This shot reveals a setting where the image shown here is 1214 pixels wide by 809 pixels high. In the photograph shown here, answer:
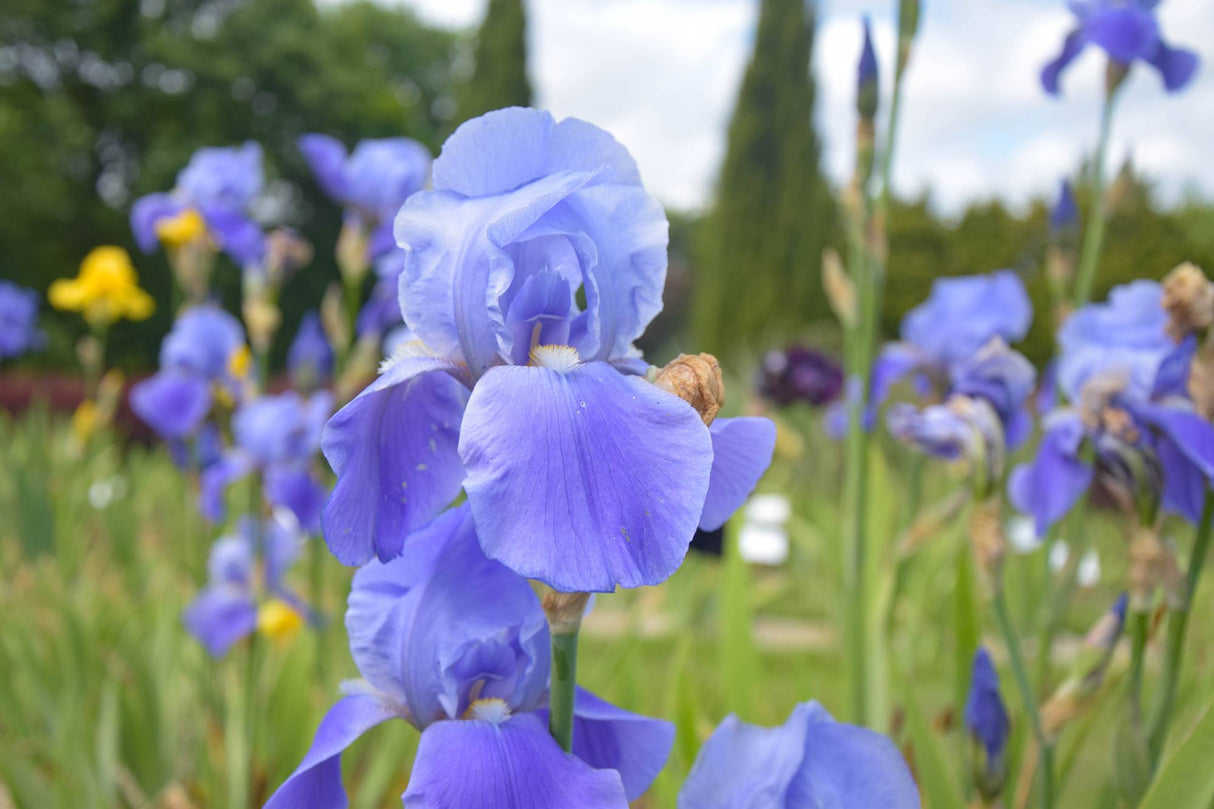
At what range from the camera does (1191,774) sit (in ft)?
2.33

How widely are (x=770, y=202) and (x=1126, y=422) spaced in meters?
12.0

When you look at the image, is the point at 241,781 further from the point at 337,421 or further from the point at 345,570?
the point at 337,421

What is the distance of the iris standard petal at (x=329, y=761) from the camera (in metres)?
0.58

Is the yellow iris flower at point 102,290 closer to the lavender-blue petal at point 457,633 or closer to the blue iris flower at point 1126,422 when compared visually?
the blue iris flower at point 1126,422

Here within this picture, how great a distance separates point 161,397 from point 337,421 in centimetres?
232

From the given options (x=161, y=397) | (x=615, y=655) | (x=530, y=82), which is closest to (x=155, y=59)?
(x=530, y=82)

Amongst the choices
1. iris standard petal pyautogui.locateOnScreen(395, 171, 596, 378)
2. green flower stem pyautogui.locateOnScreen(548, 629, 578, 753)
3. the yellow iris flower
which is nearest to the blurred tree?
the yellow iris flower

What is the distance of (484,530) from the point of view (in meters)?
0.47

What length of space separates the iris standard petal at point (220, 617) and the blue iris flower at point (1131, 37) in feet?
6.19

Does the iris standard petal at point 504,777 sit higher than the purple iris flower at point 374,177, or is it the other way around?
the purple iris flower at point 374,177

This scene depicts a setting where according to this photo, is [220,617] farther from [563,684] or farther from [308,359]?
[563,684]

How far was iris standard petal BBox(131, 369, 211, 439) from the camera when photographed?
101 inches

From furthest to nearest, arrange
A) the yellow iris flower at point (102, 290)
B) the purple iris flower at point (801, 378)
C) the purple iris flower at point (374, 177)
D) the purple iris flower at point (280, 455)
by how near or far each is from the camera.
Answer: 1. the purple iris flower at point (801, 378)
2. the yellow iris flower at point (102, 290)
3. the purple iris flower at point (280, 455)
4. the purple iris flower at point (374, 177)

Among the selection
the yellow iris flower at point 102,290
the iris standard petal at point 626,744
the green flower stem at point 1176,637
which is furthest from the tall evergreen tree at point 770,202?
the iris standard petal at point 626,744
